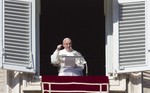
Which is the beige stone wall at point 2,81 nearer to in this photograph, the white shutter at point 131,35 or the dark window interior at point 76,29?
the dark window interior at point 76,29

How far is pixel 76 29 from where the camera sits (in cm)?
2106

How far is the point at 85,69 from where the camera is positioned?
19766 mm

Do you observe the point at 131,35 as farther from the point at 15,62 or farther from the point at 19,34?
A: the point at 15,62

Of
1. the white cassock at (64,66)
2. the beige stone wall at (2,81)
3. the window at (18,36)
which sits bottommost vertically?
the beige stone wall at (2,81)

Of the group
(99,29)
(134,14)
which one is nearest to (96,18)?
(99,29)

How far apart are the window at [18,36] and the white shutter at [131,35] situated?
3.41ft

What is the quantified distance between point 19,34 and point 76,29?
230 cm

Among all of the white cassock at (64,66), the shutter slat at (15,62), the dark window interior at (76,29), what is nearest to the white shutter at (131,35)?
the white cassock at (64,66)

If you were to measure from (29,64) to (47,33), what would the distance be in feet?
7.27

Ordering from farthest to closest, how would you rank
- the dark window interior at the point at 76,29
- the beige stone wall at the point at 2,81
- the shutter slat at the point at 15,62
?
the dark window interior at the point at 76,29
the beige stone wall at the point at 2,81
the shutter slat at the point at 15,62


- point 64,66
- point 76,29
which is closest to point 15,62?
point 64,66

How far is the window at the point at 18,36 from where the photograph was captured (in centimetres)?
1870

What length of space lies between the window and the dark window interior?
1.04m

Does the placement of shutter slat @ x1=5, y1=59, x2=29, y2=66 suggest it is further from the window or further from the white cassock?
the white cassock
